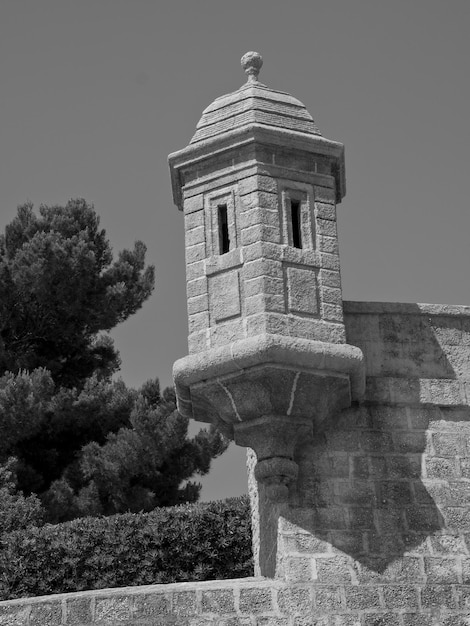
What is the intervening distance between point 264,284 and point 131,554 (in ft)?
17.1

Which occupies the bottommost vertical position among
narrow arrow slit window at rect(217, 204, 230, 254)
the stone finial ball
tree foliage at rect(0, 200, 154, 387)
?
narrow arrow slit window at rect(217, 204, 230, 254)

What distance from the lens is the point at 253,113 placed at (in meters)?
8.84

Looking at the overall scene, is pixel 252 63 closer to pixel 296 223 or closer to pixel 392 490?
pixel 296 223

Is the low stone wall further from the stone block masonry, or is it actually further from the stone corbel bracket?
the stone corbel bracket

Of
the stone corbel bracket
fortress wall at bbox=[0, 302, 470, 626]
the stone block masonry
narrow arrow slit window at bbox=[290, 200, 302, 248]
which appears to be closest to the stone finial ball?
the stone block masonry

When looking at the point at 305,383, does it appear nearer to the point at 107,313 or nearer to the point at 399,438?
the point at 399,438

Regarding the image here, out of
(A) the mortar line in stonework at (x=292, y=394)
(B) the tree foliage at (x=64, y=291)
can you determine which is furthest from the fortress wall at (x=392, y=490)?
(B) the tree foliage at (x=64, y=291)

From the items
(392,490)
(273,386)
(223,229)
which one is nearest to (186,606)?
(273,386)

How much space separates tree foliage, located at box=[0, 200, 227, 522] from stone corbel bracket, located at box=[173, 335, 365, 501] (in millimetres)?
8581

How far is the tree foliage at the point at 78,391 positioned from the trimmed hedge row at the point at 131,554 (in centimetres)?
364

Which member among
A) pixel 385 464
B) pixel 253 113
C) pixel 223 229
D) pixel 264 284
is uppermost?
pixel 253 113

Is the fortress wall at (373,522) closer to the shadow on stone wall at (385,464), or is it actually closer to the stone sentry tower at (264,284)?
the shadow on stone wall at (385,464)

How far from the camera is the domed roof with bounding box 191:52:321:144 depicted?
886 cm

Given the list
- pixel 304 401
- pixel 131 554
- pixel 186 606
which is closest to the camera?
pixel 186 606
